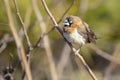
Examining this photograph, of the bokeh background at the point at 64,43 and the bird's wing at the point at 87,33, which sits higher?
the bird's wing at the point at 87,33

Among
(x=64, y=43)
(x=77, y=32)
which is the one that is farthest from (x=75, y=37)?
(x=64, y=43)

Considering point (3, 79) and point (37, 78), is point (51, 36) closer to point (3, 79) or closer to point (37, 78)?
point (37, 78)

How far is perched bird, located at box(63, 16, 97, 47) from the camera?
132 inches

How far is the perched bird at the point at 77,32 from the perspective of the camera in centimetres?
335

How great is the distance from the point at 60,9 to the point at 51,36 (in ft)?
2.63

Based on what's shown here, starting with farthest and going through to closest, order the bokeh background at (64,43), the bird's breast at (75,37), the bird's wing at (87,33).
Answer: the bokeh background at (64,43) → the bird's wing at (87,33) → the bird's breast at (75,37)

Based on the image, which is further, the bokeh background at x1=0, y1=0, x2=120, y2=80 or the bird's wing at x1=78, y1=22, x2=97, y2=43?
the bokeh background at x1=0, y1=0, x2=120, y2=80

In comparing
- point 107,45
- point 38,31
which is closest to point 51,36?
point 38,31

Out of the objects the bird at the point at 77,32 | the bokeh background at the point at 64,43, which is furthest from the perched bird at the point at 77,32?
the bokeh background at the point at 64,43

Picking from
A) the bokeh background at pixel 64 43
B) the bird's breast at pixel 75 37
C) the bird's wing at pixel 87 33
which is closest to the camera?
the bird's breast at pixel 75 37

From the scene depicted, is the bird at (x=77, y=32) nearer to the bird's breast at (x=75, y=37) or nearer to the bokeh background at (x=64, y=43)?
the bird's breast at (x=75, y=37)

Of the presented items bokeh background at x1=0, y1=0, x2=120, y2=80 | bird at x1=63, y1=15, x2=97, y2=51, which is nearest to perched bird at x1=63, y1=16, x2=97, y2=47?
bird at x1=63, y1=15, x2=97, y2=51

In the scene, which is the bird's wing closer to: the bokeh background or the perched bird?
the perched bird

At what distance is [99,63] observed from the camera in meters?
6.09
